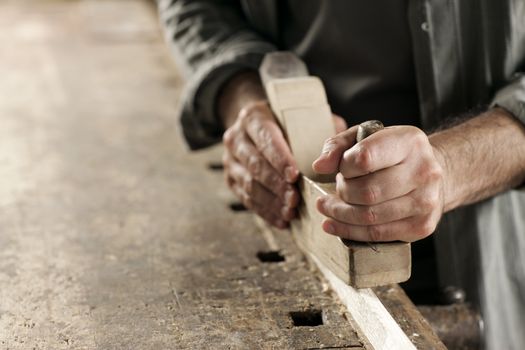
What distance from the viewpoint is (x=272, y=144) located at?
3.30 feet

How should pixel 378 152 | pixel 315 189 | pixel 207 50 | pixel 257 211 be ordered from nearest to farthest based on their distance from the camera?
pixel 378 152
pixel 315 189
pixel 257 211
pixel 207 50

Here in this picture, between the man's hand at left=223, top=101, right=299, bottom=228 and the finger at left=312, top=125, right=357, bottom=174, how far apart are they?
135 millimetres

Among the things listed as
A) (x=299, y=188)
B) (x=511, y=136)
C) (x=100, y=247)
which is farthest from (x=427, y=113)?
(x=100, y=247)

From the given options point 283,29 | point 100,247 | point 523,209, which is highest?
point 283,29

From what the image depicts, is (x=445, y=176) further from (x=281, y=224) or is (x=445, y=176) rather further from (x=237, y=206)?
(x=237, y=206)

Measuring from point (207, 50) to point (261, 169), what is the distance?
1.20 ft

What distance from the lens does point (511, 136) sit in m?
1.00

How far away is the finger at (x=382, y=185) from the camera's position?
0.78 m

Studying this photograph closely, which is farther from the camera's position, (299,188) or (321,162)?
(299,188)

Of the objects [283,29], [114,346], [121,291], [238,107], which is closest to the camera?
[114,346]

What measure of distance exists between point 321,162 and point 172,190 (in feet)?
1.68

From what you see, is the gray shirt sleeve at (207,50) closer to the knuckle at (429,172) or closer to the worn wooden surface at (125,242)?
the worn wooden surface at (125,242)

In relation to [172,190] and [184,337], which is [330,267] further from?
[172,190]

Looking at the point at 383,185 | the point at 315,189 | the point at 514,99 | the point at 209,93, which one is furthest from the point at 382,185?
the point at 209,93
